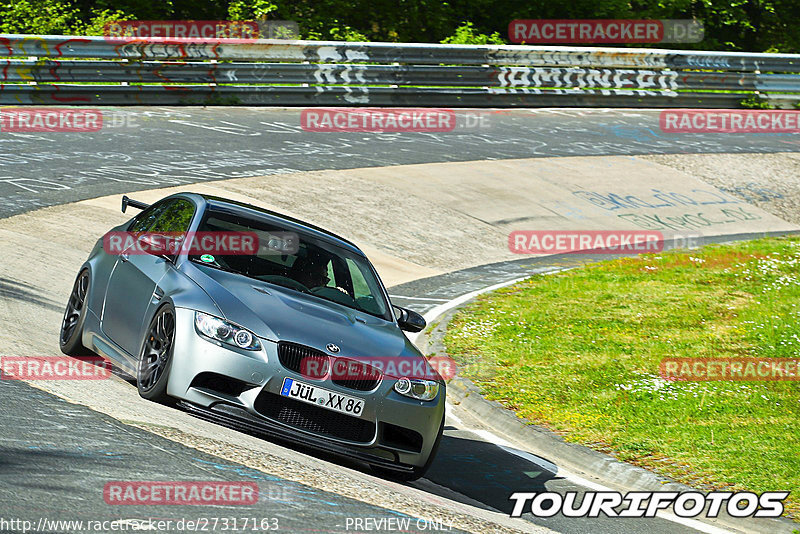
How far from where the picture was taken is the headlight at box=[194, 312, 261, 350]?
6.49m

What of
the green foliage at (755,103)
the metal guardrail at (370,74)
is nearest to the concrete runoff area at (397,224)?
the metal guardrail at (370,74)

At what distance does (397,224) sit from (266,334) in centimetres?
1037

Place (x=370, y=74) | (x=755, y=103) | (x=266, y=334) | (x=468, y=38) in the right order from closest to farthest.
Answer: (x=266, y=334) → (x=370, y=74) → (x=755, y=103) → (x=468, y=38)

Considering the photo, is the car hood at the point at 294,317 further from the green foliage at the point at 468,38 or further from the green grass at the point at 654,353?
the green foliage at the point at 468,38

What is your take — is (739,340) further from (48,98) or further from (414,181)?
(48,98)

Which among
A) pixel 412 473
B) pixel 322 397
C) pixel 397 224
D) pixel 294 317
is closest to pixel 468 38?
pixel 397 224

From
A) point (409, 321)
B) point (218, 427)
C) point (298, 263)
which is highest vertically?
point (298, 263)

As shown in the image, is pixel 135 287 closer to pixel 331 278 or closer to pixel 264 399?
pixel 331 278

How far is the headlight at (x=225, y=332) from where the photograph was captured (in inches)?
256

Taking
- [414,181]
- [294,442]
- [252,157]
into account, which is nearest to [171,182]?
[252,157]

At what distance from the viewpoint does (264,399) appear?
21.1 feet

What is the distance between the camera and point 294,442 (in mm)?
6492

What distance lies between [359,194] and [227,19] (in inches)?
642

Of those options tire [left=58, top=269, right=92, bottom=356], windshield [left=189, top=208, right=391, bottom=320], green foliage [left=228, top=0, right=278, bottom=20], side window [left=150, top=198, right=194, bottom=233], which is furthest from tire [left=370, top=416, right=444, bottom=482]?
green foliage [left=228, top=0, right=278, bottom=20]
